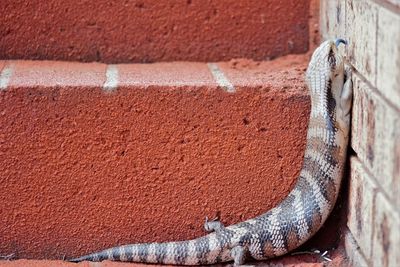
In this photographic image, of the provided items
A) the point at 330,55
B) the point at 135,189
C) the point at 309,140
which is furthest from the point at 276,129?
the point at 135,189

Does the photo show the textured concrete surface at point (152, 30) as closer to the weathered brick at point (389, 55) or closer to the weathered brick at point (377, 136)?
the weathered brick at point (377, 136)

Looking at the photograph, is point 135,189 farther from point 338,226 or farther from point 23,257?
point 338,226

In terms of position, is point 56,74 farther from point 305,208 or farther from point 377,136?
point 377,136

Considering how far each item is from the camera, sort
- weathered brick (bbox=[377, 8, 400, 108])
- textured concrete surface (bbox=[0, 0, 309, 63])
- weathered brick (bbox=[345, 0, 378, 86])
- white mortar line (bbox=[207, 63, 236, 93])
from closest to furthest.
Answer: weathered brick (bbox=[377, 8, 400, 108])
weathered brick (bbox=[345, 0, 378, 86])
white mortar line (bbox=[207, 63, 236, 93])
textured concrete surface (bbox=[0, 0, 309, 63])

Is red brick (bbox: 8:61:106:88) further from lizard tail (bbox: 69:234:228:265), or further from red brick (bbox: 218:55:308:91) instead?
lizard tail (bbox: 69:234:228:265)

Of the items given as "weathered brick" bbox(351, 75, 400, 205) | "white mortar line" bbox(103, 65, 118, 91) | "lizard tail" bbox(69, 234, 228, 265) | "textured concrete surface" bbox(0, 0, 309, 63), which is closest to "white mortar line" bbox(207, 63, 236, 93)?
"textured concrete surface" bbox(0, 0, 309, 63)

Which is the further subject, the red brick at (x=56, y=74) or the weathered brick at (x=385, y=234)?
the red brick at (x=56, y=74)

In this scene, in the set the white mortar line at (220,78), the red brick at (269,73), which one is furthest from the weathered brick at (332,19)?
the white mortar line at (220,78)
